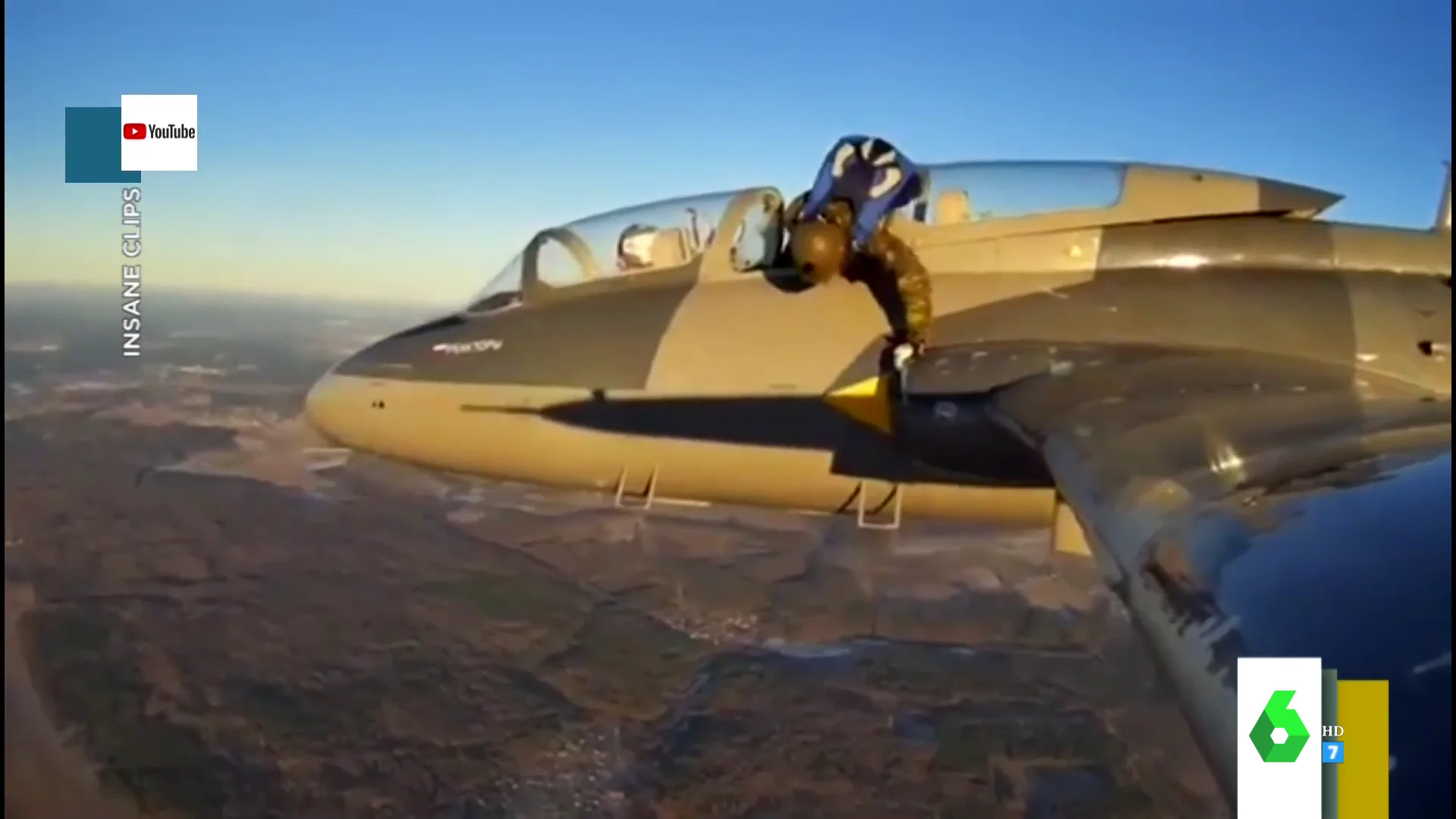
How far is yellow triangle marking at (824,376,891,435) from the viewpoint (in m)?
4.54

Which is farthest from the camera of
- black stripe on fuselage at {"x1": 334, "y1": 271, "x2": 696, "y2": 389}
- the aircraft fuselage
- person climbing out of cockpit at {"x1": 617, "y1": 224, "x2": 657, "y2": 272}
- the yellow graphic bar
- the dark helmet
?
person climbing out of cockpit at {"x1": 617, "y1": 224, "x2": 657, "y2": 272}

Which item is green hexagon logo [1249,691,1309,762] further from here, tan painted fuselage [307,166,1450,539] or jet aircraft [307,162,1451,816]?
tan painted fuselage [307,166,1450,539]

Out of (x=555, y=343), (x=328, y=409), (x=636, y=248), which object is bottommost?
(x=328, y=409)

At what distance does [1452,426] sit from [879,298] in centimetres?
216

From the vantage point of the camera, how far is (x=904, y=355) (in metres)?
4.43

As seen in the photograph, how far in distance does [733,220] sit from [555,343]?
1.04m

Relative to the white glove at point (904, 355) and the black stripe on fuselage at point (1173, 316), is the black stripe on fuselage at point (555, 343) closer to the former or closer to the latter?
the black stripe on fuselage at point (1173, 316)

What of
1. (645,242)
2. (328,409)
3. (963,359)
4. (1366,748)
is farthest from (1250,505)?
(328,409)

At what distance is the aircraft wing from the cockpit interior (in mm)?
752

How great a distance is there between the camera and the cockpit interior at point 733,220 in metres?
4.75

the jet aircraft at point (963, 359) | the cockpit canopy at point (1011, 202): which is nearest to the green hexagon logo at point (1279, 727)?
the jet aircraft at point (963, 359)

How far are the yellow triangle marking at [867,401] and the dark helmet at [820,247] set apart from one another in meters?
0.51

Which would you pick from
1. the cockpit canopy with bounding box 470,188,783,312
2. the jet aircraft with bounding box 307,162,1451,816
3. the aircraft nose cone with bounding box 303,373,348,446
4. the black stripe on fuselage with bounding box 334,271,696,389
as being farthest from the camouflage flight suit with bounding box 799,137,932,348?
the aircraft nose cone with bounding box 303,373,348,446

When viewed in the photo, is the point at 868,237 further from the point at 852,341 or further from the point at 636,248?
the point at 636,248
